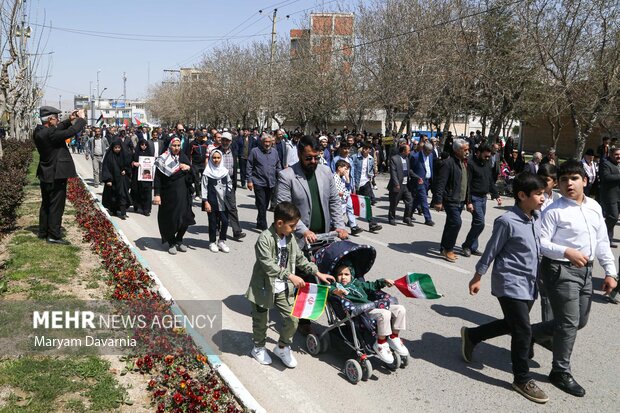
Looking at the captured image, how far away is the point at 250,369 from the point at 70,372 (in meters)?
1.50

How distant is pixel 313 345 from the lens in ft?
17.1

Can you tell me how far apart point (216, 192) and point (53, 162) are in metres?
2.56

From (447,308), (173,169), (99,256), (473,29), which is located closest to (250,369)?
(447,308)

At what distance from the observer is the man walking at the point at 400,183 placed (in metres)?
12.1

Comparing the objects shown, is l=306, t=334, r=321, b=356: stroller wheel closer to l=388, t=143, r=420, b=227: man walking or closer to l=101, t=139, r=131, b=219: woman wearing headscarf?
l=388, t=143, r=420, b=227: man walking

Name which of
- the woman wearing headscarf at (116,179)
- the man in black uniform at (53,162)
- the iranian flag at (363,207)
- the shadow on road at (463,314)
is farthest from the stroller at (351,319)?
the woman wearing headscarf at (116,179)

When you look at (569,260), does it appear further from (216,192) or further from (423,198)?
(423,198)

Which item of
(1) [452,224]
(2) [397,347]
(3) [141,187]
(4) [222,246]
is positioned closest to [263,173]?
(4) [222,246]

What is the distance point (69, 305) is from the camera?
596 cm

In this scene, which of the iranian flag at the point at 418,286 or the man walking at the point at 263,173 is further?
the man walking at the point at 263,173

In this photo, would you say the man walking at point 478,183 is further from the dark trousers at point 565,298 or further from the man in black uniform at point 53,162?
the man in black uniform at point 53,162

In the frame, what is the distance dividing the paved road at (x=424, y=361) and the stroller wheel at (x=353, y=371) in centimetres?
6

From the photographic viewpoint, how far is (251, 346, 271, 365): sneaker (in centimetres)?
499

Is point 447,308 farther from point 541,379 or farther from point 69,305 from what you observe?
point 69,305
